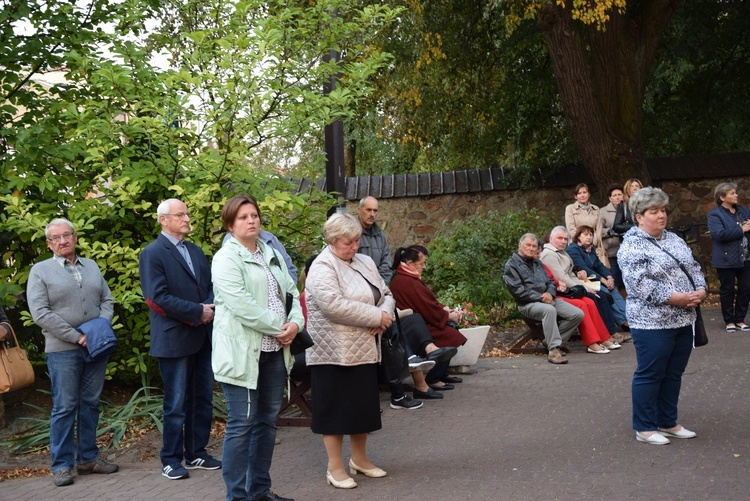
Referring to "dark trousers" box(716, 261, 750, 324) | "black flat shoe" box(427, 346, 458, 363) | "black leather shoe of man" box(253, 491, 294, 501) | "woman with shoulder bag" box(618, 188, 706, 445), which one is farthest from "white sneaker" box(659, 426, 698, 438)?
"dark trousers" box(716, 261, 750, 324)

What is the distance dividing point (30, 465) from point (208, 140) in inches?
118

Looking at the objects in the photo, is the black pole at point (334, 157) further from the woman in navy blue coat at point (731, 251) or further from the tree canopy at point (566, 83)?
the woman in navy blue coat at point (731, 251)

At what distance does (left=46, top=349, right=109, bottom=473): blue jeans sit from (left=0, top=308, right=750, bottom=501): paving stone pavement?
239 millimetres

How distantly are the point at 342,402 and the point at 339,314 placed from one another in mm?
580

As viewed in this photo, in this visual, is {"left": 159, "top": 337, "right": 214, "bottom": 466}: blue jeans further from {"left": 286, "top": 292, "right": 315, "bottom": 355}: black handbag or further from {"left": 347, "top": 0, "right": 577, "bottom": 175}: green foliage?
{"left": 347, "top": 0, "right": 577, "bottom": 175}: green foliage

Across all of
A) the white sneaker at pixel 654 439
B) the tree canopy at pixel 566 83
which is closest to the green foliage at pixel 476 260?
the tree canopy at pixel 566 83

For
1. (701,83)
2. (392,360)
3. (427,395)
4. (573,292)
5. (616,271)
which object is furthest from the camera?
(701,83)

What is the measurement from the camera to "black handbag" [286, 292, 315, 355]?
5.46 metres

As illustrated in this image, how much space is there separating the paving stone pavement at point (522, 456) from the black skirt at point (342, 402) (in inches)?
15.8

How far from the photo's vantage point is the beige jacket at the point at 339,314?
5617 millimetres

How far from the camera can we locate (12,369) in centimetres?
633

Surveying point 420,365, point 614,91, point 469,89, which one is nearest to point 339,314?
point 420,365

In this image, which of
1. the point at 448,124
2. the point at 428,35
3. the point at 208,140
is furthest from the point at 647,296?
the point at 448,124

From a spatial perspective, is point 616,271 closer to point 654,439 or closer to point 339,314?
point 654,439
